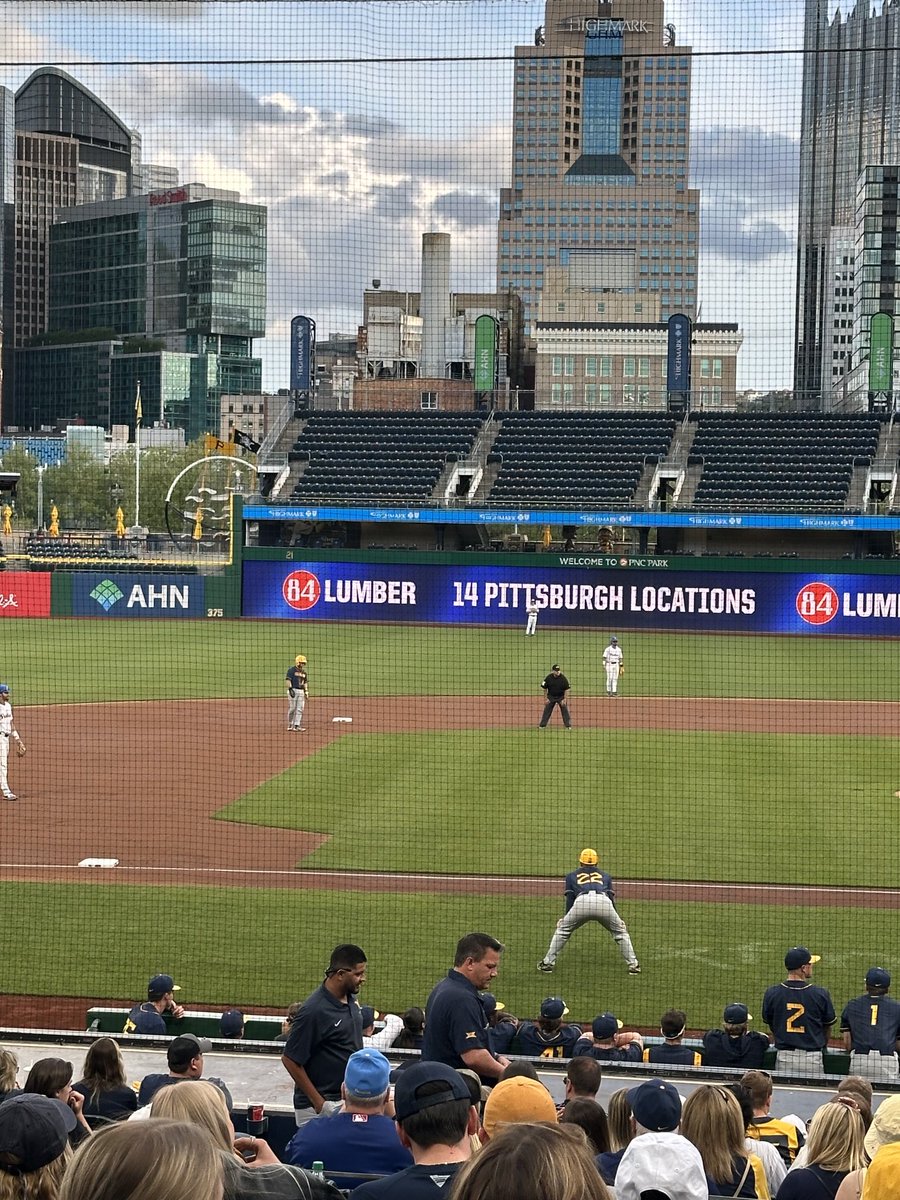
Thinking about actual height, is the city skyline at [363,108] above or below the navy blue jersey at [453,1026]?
above

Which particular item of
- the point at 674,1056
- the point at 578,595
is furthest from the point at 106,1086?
the point at 578,595

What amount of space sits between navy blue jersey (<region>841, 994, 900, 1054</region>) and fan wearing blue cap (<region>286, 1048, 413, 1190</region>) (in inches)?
203

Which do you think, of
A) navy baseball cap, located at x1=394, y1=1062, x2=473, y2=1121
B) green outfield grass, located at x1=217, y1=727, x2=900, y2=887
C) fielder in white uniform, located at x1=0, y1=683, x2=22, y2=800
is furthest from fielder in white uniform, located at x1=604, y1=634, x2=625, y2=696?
navy baseball cap, located at x1=394, y1=1062, x2=473, y2=1121

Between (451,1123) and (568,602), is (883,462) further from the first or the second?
(451,1123)

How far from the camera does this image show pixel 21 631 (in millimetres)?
41562

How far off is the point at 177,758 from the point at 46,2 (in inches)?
546

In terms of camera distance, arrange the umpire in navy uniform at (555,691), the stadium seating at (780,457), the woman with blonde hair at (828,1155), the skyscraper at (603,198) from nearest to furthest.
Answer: the woman with blonde hair at (828,1155) → the umpire in navy uniform at (555,691) → the stadium seating at (780,457) → the skyscraper at (603,198)

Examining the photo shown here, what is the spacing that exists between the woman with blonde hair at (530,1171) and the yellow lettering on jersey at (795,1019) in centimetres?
681

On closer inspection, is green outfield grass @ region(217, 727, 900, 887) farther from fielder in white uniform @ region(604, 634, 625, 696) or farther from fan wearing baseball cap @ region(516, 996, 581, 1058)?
fan wearing baseball cap @ region(516, 996, 581, 1058)

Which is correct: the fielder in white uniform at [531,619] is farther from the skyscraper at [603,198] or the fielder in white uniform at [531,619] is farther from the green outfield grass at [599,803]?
the skyscraper at [603,198]

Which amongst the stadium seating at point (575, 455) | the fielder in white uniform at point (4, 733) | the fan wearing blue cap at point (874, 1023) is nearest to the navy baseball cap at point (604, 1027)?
the fan wearing blue cap at point (874, 1023)

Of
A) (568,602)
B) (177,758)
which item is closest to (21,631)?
(568,602)

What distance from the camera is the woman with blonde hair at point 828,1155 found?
4.70m

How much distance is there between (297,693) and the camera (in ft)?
81.8
